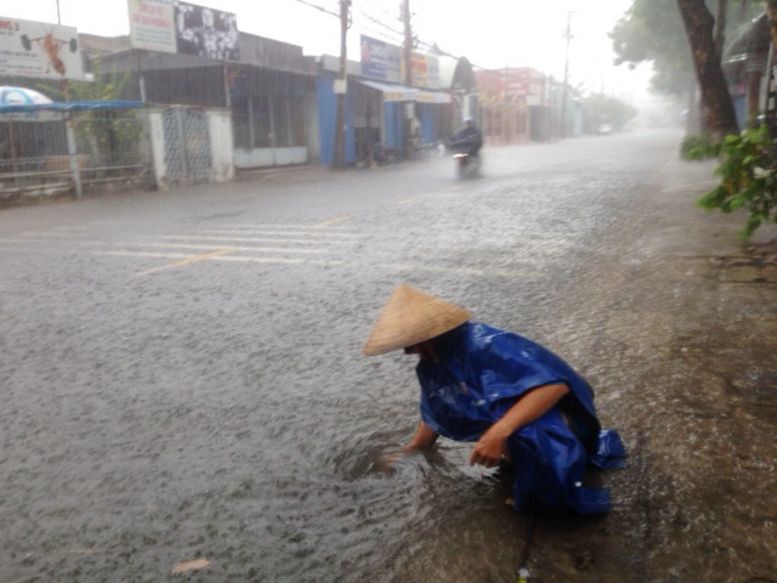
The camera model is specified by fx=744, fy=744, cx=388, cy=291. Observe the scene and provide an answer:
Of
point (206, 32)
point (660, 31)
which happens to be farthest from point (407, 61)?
point (206, 32)

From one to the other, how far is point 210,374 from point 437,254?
3.92m

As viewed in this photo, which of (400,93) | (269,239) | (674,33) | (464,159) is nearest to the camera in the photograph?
(269,239)

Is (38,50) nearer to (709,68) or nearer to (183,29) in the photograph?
(183,29)

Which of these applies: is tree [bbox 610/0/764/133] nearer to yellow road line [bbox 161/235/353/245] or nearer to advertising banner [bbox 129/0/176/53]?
yellow road line [bbox 161/235/353/245]

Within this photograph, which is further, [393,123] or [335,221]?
[393,123]

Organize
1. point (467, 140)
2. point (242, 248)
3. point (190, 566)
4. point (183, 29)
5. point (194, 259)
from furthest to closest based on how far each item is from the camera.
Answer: point (183, 29)
point (467, 140)
point (242, 248)
point (194, 259)
point (190, 566)

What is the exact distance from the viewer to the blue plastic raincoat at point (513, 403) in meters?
2.29

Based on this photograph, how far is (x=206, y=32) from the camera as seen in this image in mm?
20969

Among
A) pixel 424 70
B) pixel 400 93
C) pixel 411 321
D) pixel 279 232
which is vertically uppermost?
pixel 424 70

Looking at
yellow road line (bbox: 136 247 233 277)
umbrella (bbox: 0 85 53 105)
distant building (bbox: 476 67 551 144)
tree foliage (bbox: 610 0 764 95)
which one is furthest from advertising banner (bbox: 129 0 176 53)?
distant building (bbox: 476 67 551 144)

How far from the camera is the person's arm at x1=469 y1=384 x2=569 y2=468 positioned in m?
2.23

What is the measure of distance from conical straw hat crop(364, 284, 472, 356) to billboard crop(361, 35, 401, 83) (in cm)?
2800

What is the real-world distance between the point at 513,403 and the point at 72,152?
1672 cm

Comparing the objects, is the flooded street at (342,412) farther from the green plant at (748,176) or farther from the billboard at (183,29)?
the billboard at (183,29)
